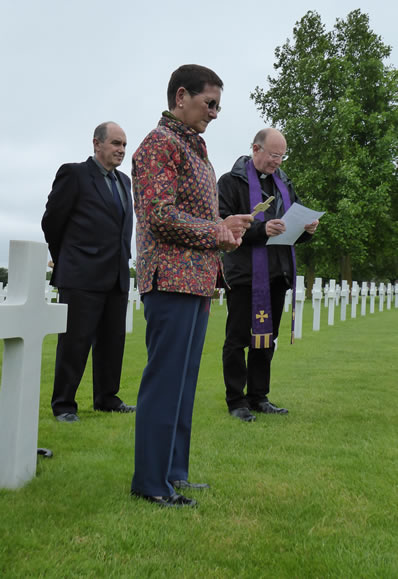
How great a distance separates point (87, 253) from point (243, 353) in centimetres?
145

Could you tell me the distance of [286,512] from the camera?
Answer: 2693 mm

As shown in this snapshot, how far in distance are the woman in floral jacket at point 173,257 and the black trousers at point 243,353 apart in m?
1.97

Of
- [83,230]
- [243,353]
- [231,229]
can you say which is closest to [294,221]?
[243,353]

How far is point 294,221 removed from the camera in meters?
4.45

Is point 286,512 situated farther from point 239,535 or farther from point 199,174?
point 199,174

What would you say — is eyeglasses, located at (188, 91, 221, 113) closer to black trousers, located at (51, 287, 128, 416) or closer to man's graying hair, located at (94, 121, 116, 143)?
man's graying hair, located at (94, 121, 116, 143)

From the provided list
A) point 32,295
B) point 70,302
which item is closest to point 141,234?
point 32,295

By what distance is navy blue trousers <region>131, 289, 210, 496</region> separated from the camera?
107 inches

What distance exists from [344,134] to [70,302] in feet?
77.4

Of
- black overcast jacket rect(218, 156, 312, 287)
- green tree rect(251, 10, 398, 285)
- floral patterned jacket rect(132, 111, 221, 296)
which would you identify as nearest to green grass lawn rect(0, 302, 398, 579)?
floral patterned jacket rect(132, 111, 221, 296)

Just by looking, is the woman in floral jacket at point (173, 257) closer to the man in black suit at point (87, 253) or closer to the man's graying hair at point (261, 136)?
the man in black suit at point (87, 253)

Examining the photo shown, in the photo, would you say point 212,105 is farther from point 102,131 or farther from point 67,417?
point 67,417

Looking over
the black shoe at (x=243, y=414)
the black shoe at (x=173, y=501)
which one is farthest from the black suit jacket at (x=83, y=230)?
the black shoe at (x=173, y=501)

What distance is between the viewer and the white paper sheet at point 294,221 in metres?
4.39
